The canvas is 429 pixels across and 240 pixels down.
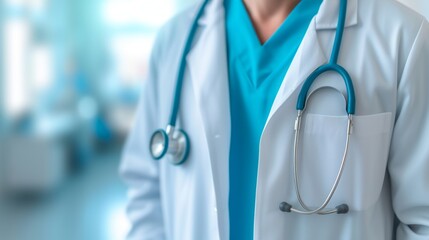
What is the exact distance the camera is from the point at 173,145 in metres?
0.89

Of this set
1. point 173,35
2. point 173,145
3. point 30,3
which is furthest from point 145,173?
point 30,3

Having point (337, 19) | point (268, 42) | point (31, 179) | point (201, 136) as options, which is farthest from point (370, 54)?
point (31, 179)

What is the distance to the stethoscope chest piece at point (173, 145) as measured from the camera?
35.0 inches

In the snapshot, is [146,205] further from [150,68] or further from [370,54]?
[370,54]

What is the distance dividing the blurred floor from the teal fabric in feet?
6.75


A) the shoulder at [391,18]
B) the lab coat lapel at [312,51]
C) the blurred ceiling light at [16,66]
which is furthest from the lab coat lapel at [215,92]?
the blurred ceiling light at [16,66]

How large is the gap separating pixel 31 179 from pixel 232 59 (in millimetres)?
2815

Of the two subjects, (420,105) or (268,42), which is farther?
A: (268,42)

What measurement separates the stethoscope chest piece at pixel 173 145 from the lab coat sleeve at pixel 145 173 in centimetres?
12

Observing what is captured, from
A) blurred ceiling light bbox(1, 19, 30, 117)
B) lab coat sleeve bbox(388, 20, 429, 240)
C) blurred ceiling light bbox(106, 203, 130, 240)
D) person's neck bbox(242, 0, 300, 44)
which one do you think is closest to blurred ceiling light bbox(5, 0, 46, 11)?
blurred ceiling light bbox(1, 19, 30, 117)

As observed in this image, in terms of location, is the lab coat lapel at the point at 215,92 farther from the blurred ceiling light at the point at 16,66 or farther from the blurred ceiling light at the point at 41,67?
the blurred ceiling light at the point at 41,67

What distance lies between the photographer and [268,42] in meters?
0.89

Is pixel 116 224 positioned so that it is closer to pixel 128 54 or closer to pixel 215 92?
pixel 128 54

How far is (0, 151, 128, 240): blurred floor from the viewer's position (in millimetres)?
2855
